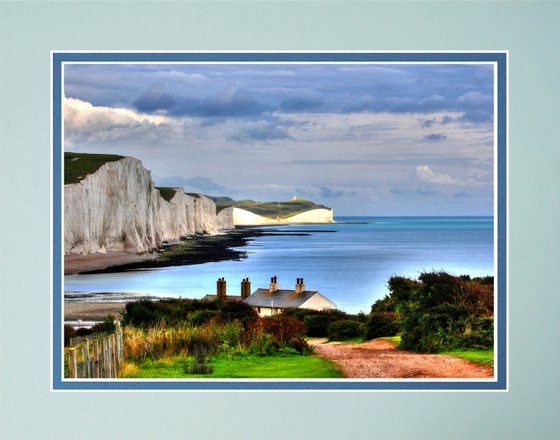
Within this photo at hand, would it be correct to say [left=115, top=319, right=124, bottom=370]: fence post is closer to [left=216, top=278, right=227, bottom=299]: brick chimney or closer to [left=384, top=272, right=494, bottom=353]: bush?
[left=216, top=278, right=227, bottom=299]: brick chimney

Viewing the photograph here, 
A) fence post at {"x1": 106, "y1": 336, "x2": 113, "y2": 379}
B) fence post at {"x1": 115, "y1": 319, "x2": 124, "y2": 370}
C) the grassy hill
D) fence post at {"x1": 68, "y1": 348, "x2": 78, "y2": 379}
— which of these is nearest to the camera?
fence post at {"x1": 68, "y1": 348, "x2": 78, "y2": 379}

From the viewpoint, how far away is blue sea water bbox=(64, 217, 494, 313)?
241 inches

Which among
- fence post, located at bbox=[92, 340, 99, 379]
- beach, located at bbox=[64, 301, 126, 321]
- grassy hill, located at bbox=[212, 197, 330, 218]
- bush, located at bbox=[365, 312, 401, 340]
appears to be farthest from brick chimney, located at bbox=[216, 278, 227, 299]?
bush, located at bbox=[365, 312, 401, 340]

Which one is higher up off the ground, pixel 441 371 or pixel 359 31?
pixel 359 31

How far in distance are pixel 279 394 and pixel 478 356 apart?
1.64 m

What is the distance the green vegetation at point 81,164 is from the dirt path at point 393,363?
2.40 meters

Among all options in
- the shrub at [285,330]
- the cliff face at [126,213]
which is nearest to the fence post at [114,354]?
the cliff face at [126,213]

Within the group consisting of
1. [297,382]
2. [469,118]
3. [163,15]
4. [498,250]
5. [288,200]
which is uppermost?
[163,15]

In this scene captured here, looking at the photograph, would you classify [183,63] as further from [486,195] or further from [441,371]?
[441,371]

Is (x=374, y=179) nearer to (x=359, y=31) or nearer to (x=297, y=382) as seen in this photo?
(x=359, y=31)

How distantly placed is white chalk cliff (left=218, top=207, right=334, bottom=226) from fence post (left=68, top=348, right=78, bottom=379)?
1.65 meters
